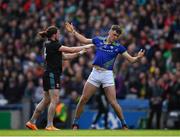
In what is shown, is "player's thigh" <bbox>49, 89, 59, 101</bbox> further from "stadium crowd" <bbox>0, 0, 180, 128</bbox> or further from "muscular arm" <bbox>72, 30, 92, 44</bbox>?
"stadium crowd" <bbox>0, 0, 180, 128</bbox>

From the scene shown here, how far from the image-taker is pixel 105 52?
2061 cm

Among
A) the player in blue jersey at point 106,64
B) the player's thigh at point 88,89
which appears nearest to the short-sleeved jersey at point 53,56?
the player in blue jersey at point 106,64

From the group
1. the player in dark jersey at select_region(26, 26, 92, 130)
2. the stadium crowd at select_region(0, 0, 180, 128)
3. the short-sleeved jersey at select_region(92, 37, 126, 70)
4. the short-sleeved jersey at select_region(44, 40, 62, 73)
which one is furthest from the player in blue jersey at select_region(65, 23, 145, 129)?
the stadium crowd at select_region(0, 0, 180, 128)

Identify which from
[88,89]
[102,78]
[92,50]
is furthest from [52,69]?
[92,50]

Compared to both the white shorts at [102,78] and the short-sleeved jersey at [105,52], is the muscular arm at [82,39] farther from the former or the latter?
the white shorts at [102,78]

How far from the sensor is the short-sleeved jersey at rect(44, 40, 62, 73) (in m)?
20.6

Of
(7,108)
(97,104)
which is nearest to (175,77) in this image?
(97,104)

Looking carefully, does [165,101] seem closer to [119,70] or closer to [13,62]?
[119,70]

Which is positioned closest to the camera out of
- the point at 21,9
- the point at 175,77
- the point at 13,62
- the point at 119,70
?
the point at 175,77

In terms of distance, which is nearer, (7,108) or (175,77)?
(175,77)

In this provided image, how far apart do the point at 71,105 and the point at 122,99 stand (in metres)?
1.69

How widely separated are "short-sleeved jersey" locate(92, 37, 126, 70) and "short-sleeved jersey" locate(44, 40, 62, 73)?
34.2 inches

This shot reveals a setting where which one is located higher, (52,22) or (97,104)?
(52,22)

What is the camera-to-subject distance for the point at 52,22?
33.4 m
